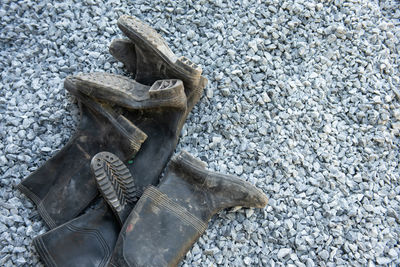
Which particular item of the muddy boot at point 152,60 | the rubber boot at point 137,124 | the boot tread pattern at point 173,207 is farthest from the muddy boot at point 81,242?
the muddy boot at point 152,60

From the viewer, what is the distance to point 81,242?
1.86 m

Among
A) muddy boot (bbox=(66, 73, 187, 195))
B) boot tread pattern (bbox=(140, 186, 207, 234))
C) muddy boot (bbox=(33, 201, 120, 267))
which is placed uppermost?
muddy boot (bbox=(66, 73, 187, 195))

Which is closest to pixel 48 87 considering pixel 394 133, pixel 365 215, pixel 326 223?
pixel 326 223

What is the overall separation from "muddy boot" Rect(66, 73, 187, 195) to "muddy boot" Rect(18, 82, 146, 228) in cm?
9

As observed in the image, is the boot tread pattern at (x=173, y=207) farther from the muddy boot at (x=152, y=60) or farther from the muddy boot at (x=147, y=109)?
the muddy boot at (x=152, y=60)

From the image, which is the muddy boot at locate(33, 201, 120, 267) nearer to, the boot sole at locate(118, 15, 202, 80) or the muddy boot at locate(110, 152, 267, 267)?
the muddy boot at locate(110, 152, 267, 267)

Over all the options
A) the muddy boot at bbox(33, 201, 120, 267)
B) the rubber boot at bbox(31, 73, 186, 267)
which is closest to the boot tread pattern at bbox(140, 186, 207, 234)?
the rubber boot at bbox(31, 73, 186, 267)

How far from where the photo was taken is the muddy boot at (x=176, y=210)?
1.79 metres

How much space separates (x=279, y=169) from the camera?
2133 millimetres

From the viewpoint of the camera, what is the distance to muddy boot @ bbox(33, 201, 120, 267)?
1816 mm

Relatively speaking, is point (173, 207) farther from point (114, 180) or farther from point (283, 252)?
point (283, 252)

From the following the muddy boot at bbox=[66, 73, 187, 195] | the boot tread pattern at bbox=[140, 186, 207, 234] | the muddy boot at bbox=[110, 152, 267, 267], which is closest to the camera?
the muddy boot at bbox=[110, 152, 267, 267]

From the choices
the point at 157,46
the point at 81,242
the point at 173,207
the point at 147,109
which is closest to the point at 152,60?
the point at 157,46

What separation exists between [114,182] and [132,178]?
0.37 feet
